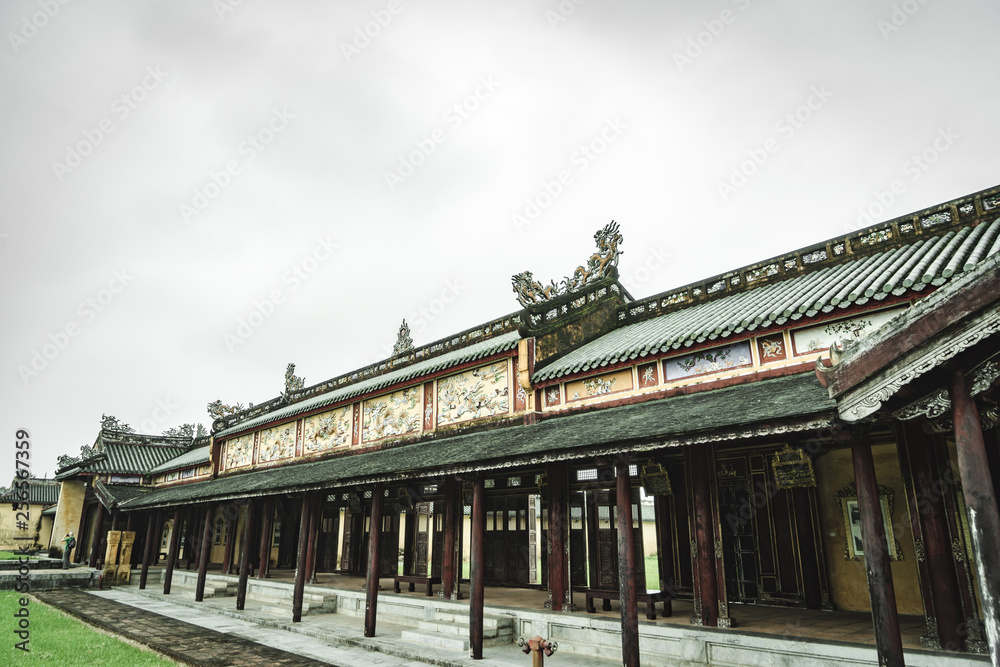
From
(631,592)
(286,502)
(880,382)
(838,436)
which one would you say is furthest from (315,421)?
(880,382)

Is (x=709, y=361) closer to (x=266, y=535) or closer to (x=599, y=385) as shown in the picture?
(x=599, y=385)

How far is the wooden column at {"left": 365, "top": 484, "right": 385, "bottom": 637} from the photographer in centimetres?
1134

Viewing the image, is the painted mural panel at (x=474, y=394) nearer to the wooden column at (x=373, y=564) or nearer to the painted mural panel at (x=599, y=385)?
the painted mural panel at (x=599, y=385)

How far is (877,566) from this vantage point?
548 cm

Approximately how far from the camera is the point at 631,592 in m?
7.74

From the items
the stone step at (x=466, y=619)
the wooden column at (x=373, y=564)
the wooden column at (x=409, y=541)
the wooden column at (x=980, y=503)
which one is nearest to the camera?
the wooden column at (x=980, y=503)

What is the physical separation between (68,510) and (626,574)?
1462 inches

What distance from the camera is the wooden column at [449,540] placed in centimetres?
1298

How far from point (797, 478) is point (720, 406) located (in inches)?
147

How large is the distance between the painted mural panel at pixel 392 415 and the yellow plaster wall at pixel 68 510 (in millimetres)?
25837

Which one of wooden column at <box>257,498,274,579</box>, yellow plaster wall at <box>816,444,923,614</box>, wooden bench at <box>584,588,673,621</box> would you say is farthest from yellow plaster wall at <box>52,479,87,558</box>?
yellow plaster wall at <box>816,444,923,614</box>

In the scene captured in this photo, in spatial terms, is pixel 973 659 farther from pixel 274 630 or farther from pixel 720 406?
pixel 274 630

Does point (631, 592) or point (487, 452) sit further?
point (487, 452)

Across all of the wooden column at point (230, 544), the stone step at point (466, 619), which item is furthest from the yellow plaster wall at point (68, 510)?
the stone step at point (466, 619)
